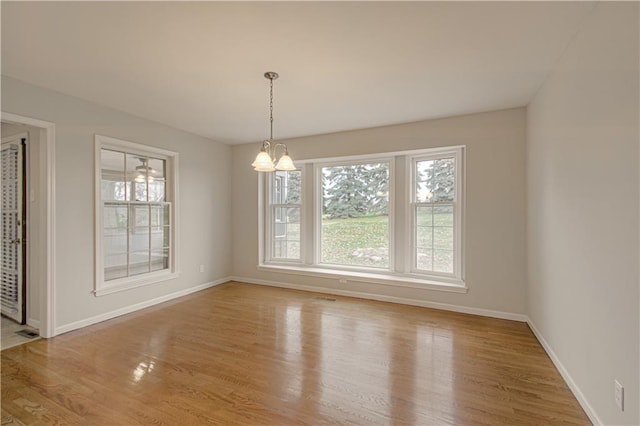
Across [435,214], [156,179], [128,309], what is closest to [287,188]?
[156,179]

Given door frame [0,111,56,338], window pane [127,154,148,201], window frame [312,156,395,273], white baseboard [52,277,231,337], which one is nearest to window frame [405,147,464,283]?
window frame [312,156,395,273]

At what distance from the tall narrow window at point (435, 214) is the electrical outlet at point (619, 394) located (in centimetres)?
247

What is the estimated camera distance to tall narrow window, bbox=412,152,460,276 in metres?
4.17

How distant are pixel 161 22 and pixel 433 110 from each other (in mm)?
3017

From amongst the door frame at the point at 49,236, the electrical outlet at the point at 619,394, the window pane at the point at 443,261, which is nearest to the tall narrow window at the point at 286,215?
the window pane at the point at 443,261

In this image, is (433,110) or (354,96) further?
(433,110)

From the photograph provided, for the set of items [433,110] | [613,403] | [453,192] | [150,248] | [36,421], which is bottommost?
[36,421]

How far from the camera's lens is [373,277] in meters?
4.53

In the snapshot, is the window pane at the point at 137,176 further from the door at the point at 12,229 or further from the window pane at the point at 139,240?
the door at the point at 12,229

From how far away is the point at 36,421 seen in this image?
1914mm

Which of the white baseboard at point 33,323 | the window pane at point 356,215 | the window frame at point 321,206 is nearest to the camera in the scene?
the white baseboard at point 33,323

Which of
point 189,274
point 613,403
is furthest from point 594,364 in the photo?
point 189,274

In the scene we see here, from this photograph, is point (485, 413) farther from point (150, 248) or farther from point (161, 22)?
point (150, 248)

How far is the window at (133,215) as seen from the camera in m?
3.73
